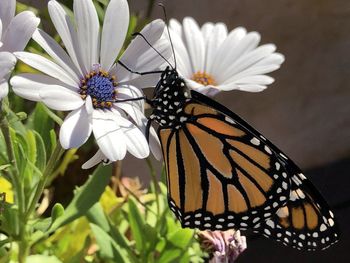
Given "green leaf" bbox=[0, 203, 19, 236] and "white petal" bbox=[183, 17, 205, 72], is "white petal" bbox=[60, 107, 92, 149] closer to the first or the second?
"green leaf" bbox=[0, 203, 19, 236]

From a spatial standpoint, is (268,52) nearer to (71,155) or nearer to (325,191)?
(71,155)

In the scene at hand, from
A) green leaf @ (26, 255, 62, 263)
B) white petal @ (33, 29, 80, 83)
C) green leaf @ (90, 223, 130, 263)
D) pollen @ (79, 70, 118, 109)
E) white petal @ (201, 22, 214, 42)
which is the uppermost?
white petal @ (201, 22, 214, 42)

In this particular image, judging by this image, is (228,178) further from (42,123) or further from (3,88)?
(3,88)

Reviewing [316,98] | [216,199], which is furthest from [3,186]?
[316,98]

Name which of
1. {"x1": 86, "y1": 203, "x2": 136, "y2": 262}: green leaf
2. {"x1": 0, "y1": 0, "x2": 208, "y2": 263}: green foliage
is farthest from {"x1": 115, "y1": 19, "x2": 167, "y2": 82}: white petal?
{"x1": 86, "y1": 203, "x2": 136, "y2": 262}: green leaf

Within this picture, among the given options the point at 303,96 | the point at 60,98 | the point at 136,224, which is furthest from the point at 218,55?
the point at 303,96

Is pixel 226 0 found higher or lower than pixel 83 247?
higher

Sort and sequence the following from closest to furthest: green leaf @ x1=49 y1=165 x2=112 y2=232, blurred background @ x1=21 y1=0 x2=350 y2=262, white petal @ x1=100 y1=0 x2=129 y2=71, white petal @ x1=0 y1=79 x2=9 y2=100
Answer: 1. white petal @ x1=0 y1=79 x2=9 y2=100
2. white petal @ x1=100 y1=0 x2=129 y2=71
3. green leaf @ x1=49 y1=165 x2=112 y2=232
4. blurred background @ x1=21 y1=0 x2=350 y2=262

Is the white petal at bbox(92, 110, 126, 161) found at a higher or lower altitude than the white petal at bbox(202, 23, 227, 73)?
lower
